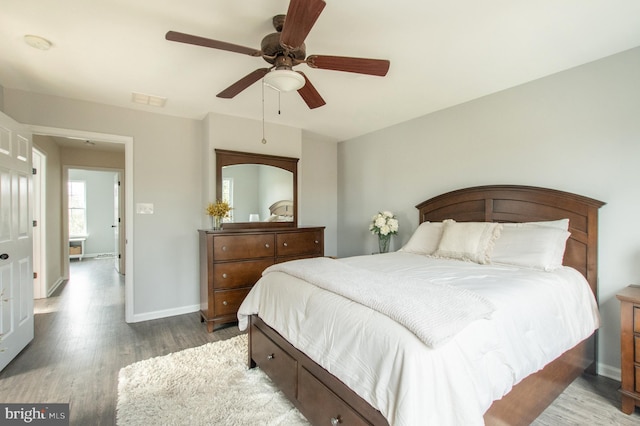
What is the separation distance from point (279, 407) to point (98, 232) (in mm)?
9028

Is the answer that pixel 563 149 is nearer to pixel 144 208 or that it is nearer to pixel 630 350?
pixel 630 350

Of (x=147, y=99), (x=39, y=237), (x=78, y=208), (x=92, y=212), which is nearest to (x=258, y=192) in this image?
(x=147, y=99)

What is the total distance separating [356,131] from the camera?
444 centimetres

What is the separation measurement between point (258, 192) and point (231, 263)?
3.35ft

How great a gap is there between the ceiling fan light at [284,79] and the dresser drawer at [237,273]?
2.08 metres

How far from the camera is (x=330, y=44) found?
2127 mm

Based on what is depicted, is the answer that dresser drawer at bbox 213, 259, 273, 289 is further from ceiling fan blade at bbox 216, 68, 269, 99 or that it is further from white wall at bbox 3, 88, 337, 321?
ceiling fan blade at bbox 216, 68, 269, 99

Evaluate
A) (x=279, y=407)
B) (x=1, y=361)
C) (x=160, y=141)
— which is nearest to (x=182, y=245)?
(x=160, y=141)

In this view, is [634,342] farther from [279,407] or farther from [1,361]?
[1,361]

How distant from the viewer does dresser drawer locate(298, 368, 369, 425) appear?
1.37m

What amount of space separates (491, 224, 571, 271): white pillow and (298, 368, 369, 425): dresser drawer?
5.72 feet

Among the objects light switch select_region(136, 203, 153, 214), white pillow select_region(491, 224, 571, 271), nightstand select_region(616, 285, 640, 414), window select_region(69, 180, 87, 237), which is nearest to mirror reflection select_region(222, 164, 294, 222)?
light switch select_region(136, 203, 153, 214)

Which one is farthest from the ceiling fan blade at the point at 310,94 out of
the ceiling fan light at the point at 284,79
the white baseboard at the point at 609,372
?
the white baseboard at the point at 609,372

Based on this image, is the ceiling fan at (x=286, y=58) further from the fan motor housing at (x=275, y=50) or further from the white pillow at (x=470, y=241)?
the white pillow at (x=470, y=241)
